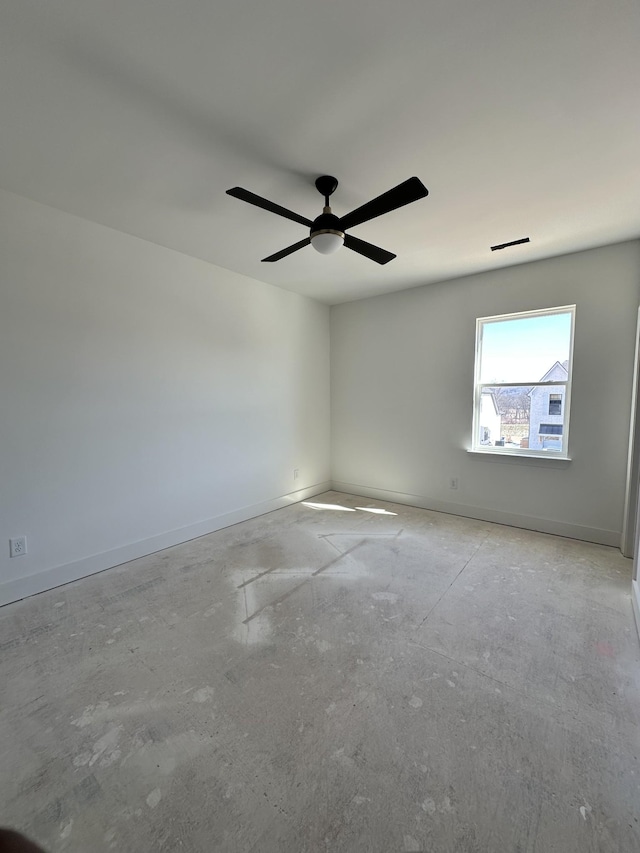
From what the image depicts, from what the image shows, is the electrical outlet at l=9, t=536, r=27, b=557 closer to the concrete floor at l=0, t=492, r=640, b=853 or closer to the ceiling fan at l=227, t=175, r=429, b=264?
the concrete floor at l=0, t=492, r=640, b=853

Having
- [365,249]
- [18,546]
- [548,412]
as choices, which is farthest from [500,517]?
[18,546]

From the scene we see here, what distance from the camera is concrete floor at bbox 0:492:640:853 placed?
1.12 m

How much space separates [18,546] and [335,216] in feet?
9.55

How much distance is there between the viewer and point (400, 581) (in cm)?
260

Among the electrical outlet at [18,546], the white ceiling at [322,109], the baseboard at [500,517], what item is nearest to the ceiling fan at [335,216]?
the white ceiling at [322,109]

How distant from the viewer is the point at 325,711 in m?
1.52

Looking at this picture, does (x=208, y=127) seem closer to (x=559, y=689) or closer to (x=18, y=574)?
(x=18, y=574)

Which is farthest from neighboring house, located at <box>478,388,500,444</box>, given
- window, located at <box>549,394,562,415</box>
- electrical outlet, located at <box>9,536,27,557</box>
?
electrical outlet, located at <box>9,536,27,557</box>

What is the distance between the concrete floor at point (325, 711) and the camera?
1125 mm

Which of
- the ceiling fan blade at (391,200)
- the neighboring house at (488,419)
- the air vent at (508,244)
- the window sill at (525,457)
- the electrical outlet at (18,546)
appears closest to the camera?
the ceiling fan blade at (391,200)

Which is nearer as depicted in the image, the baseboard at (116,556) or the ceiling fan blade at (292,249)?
the ceiling fan blade at (292,249)

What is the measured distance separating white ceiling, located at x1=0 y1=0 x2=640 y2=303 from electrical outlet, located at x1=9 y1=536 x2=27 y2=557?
2231 mm

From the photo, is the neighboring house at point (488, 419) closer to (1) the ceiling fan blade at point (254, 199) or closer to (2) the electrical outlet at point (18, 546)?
(1) the ceiling fan blade at point (254, 199)

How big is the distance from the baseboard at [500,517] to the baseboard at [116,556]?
1.31m
